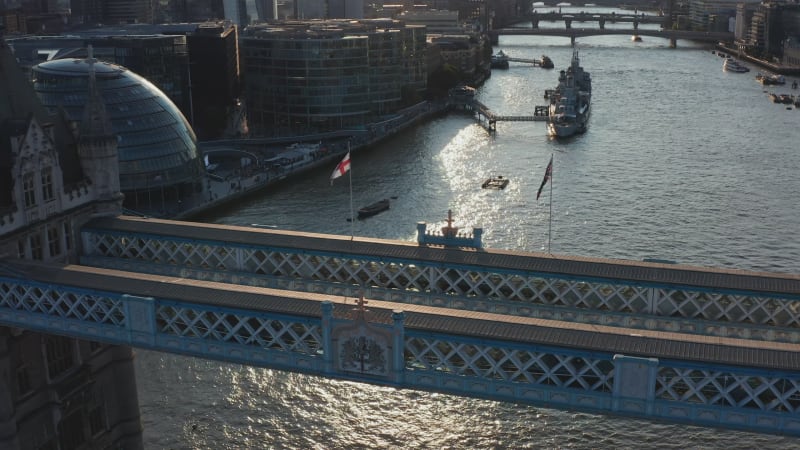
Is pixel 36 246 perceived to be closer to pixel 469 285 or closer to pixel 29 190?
pixel 29 190

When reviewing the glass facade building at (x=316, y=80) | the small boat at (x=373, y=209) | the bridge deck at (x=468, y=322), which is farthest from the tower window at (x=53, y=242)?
the glass facade building at (x=316, y=80)

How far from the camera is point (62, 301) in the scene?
1527 inches

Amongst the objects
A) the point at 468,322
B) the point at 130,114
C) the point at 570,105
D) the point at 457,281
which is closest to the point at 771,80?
the point at 570,105

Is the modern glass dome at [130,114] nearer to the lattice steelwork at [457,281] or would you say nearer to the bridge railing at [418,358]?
the lattice steelwork at [457,281]

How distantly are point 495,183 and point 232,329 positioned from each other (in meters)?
72.7

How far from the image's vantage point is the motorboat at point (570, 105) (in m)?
138

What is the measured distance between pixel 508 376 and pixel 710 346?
661 cm

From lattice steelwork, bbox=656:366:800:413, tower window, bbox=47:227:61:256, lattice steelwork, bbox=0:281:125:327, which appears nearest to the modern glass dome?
tower window, bbox=47:227:61:256

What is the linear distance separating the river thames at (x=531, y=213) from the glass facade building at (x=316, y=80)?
9766 mm

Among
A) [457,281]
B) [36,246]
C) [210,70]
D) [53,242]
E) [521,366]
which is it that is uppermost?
[210,70]

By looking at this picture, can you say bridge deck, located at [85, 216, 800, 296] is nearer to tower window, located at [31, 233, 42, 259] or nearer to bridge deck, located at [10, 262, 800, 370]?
tower window, located at [31, 233, 42, 259]

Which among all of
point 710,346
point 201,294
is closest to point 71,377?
point 201,294

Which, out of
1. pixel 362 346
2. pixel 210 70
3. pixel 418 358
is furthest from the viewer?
pixel 210 70

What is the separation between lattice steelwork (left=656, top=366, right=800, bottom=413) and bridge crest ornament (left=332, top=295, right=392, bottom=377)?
9033 millimetres
